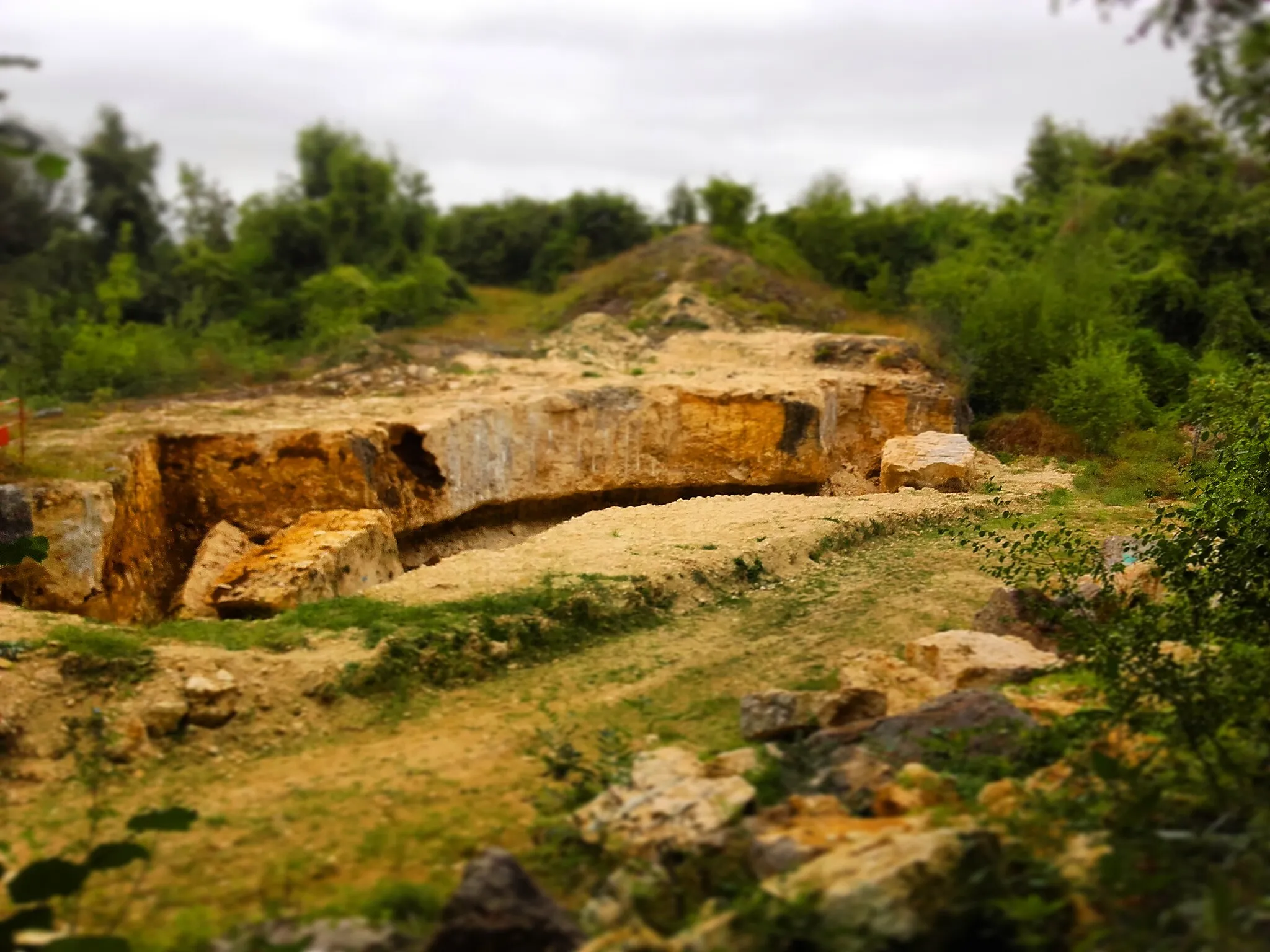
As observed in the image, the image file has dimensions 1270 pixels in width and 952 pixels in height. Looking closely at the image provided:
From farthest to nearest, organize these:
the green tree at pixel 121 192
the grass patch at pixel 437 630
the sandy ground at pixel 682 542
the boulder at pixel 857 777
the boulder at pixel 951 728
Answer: the green tree at pixel 121 192
the sandy ground at pixel 682 542
the grass patch at pixel 437 630
the boulder at pixel 951 728
the boulder at pixel 857 777

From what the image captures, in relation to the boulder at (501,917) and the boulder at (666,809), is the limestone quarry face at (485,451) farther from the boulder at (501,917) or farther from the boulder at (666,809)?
the boulder at (501,917)

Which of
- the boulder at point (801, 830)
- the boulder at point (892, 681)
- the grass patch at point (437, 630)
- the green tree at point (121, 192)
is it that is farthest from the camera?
the green tree at point (121, 192)

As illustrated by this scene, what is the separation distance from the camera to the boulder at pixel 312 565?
25.6 ft

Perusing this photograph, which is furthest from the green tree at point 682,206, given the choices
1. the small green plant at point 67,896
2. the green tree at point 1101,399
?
the small green plant at point 67,896

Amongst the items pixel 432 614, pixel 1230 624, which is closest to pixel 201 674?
pixel 432 614

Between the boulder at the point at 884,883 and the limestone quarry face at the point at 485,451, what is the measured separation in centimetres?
664

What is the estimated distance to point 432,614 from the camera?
6809mm

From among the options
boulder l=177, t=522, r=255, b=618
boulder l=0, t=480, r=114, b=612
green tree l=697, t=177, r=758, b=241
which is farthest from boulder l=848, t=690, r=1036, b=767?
green tree l=697, t=177, r=758, b=241

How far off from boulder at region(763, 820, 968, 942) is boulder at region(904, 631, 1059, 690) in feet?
6.66

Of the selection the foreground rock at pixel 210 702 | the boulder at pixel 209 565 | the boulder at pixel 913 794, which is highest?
the boulder at pixel 913 794

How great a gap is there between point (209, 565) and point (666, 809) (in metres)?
6.38

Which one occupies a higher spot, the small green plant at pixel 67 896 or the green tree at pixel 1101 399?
the green tree at pixel 1101 399

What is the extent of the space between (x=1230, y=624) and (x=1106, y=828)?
193 centimetres

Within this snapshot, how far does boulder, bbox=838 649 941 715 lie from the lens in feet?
17.9
